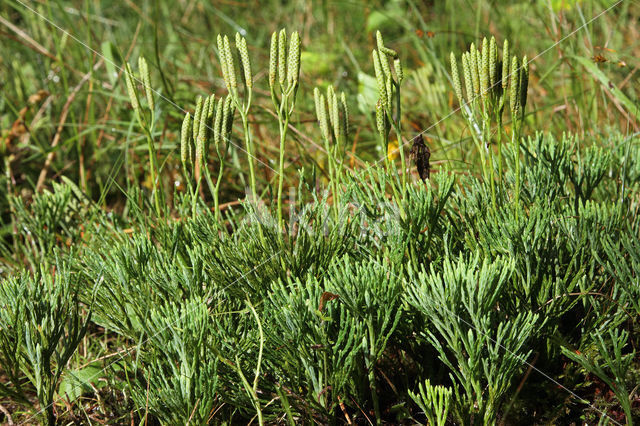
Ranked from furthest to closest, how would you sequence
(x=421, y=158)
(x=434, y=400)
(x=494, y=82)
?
(x=421, y=158) → (x=494, y=82) → (x=434, y=400)

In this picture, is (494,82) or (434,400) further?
(494,82)

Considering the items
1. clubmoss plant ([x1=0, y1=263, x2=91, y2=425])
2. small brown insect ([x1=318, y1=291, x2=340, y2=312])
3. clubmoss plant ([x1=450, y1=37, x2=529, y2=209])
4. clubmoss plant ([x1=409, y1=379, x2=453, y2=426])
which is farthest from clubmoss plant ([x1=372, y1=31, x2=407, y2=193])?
clubmoss plant ([x1=0, y1=263, x2=91, y2=425])

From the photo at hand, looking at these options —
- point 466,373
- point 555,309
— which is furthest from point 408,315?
point 555,309

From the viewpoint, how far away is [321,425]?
1.17 meters

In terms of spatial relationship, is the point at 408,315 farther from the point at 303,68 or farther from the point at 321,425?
the point at 303,68

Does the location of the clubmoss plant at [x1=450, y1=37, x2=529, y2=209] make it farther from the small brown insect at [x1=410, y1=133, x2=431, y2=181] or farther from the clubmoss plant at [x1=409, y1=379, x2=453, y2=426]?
the clubmoss plant at [x1=409, y1=379, x2=453, y2=426]

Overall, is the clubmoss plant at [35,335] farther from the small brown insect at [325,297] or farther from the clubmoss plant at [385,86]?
the clubmoss plant at [385,86]

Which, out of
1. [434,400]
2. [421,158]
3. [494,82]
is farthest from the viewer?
[421,158]

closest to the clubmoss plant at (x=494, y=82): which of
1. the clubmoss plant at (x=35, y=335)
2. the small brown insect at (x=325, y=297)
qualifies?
the small brown insect at (x=325, y=297)

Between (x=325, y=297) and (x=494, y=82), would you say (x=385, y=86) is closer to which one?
(x=494, y=82)

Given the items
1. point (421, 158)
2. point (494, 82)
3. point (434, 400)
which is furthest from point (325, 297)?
point (494, 82)

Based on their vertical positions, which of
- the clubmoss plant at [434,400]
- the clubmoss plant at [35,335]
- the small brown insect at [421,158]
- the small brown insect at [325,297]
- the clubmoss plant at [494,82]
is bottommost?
the clubmoss plant at [434,400]

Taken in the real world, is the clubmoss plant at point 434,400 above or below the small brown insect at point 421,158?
below

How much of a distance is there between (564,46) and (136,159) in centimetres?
196
